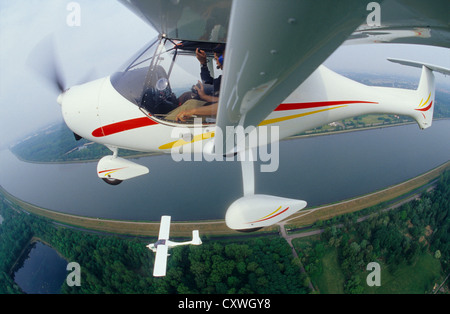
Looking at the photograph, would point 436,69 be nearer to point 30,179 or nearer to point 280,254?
point 280,254

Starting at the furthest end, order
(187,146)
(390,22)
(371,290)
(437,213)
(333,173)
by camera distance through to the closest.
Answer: (333,173), (437,213), (371,290), (187,146), (390,22)

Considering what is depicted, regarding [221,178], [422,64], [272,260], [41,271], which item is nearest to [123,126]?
[422,64]

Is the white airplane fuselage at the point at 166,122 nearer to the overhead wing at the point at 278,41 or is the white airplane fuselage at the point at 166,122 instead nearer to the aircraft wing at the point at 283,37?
the aircraft wing at the point at 283,37

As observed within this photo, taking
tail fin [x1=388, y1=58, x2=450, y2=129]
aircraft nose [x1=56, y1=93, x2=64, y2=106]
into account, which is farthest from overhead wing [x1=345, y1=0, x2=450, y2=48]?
aircraft nose [x1=56, y1=93, x2=64, y2=106]

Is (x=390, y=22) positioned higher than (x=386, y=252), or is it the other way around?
(x=390, y=22)

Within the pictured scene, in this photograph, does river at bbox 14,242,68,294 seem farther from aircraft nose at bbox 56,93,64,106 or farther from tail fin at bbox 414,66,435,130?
tail fin at bbox 414,66,435,130

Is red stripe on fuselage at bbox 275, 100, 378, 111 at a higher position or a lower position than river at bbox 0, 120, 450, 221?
lower

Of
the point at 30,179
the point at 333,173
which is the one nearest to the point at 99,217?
the point at 30,179
